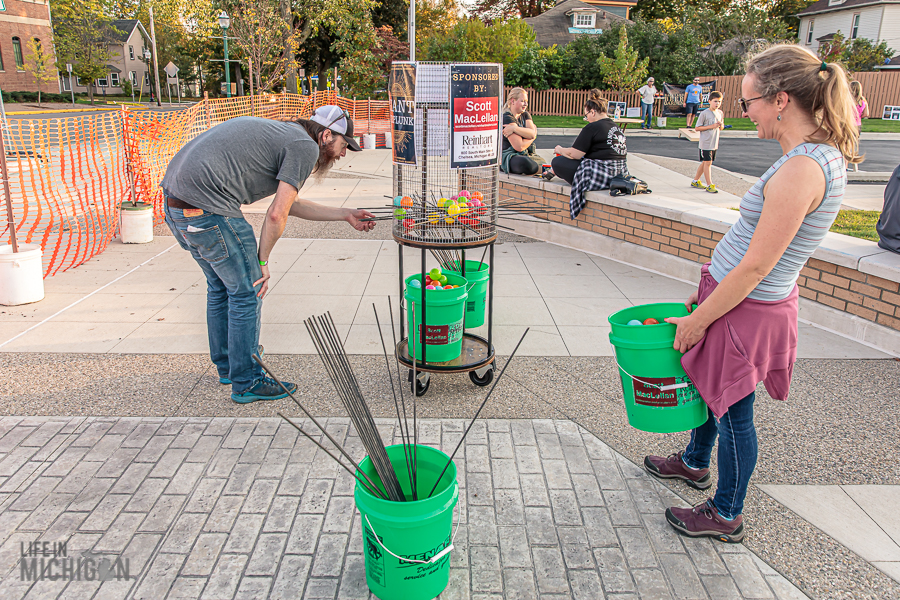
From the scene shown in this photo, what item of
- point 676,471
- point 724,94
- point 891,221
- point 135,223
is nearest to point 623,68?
point 724,94

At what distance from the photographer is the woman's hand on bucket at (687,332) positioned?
2.45m

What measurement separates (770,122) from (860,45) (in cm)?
3891

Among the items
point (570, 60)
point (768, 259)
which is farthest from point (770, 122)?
point (570, 60)

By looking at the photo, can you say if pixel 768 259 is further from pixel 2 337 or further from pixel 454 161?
pixel 2 337

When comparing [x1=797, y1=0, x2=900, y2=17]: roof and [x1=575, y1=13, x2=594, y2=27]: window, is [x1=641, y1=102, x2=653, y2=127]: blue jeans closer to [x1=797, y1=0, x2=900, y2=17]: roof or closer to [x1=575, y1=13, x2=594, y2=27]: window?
[x1=575, y1=13, x2=594, y2=27]: window

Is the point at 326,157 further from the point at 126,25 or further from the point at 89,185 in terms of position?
the point at 126,25

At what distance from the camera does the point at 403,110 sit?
3.69m

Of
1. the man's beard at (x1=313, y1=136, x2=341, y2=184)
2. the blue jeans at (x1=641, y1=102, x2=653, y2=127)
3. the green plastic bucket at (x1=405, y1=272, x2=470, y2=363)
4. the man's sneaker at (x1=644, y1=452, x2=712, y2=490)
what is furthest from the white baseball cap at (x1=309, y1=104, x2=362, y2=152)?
the blue jeans at (x1=641, y1=102, x2=653, y2=127)

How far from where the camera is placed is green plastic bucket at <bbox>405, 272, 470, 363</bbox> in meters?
3.91

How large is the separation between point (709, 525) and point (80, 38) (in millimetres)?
56856

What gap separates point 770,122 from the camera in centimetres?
232

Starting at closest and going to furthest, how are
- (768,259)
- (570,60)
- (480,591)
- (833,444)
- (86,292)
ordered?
(768,259)
(480,591)
(833,444)
(86,292)
(570,60)

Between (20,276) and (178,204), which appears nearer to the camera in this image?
(178,204)

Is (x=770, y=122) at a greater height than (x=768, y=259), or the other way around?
(x=770, y=122)
